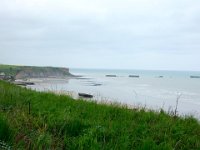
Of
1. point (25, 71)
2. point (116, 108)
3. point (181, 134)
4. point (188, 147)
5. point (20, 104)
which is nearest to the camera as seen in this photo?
point (188, 147)

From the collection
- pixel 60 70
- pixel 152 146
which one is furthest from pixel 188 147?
pixel 60 70

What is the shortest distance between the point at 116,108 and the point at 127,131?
2.42 m

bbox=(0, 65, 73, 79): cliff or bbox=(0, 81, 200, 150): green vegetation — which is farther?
bbox=(0, 65, 73, 79): cliff

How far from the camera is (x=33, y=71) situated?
135125 millimetres

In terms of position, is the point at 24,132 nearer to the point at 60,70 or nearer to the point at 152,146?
the point at 152,146

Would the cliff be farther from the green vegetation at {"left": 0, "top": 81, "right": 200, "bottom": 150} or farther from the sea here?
the green vegetation at {"left": 0, "top": 81, "right": 200, "bottom": 150}

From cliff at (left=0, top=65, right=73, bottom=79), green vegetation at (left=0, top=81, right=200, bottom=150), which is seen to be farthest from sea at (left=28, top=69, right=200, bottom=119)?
cliff at (left=0, top=65, right=73, bottom=79)

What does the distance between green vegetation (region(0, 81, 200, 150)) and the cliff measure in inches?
4170

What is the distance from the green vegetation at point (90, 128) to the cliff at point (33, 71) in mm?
105909

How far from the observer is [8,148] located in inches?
168

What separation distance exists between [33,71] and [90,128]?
132 metres

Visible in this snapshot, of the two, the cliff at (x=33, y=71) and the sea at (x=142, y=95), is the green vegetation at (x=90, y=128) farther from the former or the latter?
the cliff at (x=33, y=71)

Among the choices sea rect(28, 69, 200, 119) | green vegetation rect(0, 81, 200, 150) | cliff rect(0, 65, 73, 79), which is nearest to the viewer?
green vegetation rect(0, 81, 200, 150)

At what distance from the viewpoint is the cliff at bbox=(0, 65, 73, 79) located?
380 feet
